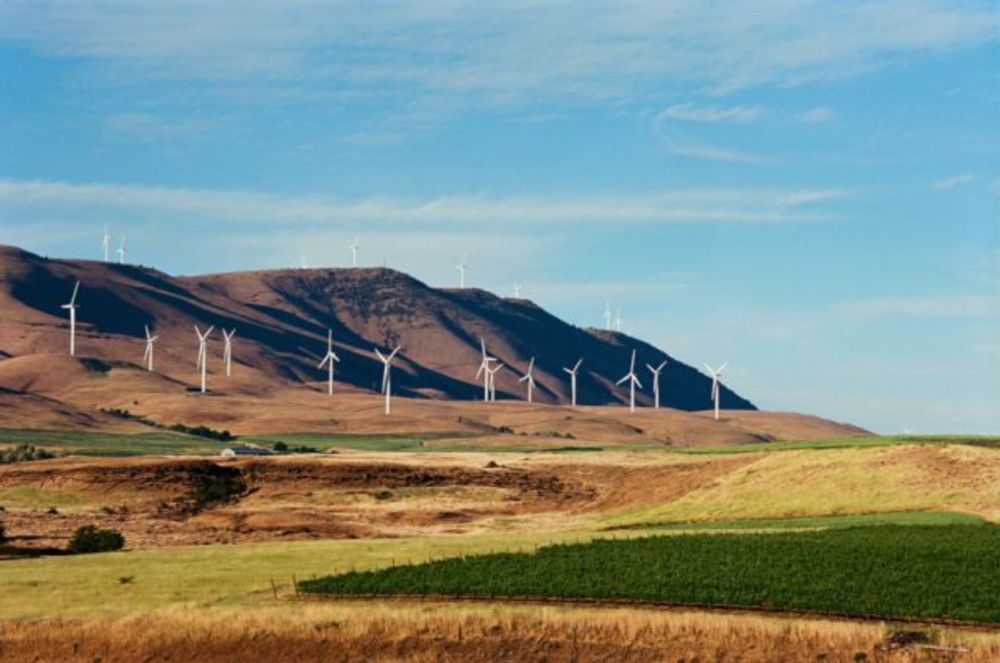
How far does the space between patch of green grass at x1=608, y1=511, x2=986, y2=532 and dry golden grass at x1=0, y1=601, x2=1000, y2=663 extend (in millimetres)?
24068

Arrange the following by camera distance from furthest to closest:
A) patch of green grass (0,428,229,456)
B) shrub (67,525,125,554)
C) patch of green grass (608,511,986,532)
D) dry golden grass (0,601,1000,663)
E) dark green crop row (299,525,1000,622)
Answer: patch of green grass (0,428,229,456) → patch of green grass (608,511,986,532) → shrub (67,525,125,554) → dark green crop row (299,525,1000,622) → dry golden grass (0,601,1000,663)

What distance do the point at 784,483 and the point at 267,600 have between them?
42081 millimetres

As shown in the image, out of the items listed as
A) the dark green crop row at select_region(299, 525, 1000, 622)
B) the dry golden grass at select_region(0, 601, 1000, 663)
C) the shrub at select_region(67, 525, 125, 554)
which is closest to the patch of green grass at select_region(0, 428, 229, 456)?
the shrub at select_region(67, 525, 125, 554)

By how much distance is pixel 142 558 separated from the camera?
61156 millimetres

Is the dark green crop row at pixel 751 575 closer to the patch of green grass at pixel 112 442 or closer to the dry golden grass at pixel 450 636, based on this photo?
the dry golden grass at pixel 450 636

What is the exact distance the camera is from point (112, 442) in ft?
543

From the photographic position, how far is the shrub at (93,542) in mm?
67938

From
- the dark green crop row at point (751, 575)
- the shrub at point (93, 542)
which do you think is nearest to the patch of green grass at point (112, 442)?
the shrub at point (93, 542)

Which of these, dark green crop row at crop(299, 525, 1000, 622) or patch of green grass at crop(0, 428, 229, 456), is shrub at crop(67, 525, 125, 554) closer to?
dark green crop row at crop(299, 525, 1000, 622)

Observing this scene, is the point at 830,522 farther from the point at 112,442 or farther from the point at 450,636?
the point at 112,442

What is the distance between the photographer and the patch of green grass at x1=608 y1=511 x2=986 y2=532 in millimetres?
69938

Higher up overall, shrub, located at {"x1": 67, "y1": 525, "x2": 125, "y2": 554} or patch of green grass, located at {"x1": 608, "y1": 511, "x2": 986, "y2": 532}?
patch of green grass, located at {"x1": 608, "y1": 511, "x2": 986, "y2": 532}

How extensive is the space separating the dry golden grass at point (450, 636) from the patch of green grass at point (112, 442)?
90066 mm

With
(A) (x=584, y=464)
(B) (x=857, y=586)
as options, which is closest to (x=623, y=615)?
(B) (x=857, y=586)
